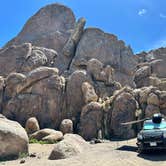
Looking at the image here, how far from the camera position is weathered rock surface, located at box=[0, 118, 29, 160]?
18469 mm

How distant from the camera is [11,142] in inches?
736

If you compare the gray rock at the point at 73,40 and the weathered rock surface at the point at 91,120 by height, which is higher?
the gray rock at the point at 73,40

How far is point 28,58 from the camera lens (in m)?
41.7

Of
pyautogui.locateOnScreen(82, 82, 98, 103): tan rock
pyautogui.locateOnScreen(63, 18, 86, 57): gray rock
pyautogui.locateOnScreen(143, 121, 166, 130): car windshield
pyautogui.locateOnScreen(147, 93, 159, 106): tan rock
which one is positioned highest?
pyautogui.locateOnScreen(63, 18, 86, 57): gray rock

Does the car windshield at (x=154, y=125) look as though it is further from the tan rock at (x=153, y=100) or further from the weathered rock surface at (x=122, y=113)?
the tan rock at (x=153, y=100)

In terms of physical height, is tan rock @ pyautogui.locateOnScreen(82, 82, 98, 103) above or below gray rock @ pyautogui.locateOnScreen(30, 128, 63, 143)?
above

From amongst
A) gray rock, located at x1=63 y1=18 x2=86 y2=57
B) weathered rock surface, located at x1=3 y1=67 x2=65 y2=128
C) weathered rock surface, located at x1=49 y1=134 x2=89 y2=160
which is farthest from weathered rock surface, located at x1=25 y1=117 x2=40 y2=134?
gray rock, located at x1=63 y1=18 x2=86 y2=57

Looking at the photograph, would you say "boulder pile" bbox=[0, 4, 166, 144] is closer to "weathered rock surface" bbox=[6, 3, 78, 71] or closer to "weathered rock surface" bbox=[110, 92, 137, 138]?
"weathered rock surface" bbox=[110, 92, 137, 138]

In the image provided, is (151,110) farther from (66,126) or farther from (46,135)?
(46,135)

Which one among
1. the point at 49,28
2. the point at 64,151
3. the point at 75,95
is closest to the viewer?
the point at 64,151

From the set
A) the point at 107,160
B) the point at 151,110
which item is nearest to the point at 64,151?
the point at 107,160

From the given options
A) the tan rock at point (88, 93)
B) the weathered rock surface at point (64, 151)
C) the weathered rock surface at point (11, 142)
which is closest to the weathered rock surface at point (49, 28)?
the tan rock at point (88, 93)

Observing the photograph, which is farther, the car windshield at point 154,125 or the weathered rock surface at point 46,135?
the weathered rock surface at point 46,135

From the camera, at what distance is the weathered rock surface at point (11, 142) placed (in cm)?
1847
